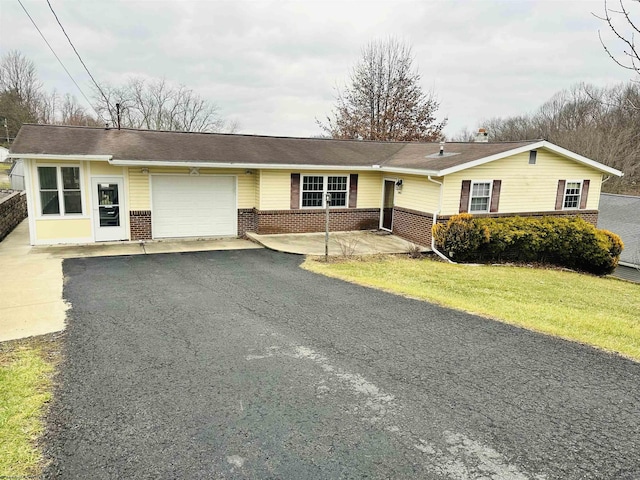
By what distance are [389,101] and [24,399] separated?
106 ft

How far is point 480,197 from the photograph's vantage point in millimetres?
14430

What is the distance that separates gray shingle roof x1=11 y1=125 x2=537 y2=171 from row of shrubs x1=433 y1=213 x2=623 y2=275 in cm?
215

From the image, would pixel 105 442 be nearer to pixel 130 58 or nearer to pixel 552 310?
pixel 552 310

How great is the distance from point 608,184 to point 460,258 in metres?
27.1

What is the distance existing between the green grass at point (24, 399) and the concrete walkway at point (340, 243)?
777 cm

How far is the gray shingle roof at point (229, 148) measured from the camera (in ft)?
42.1

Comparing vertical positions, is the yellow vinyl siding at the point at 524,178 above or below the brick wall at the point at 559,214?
above

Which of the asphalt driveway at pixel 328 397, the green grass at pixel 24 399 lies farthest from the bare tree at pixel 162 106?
the green grass at pixel 24 399

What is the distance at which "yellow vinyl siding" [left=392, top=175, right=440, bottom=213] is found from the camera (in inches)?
549

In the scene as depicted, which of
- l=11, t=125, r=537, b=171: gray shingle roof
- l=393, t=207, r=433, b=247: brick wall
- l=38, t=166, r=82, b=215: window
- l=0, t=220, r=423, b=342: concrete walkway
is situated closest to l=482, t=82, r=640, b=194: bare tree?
l=11, t=125, r=537, b=171: gray shingle roof

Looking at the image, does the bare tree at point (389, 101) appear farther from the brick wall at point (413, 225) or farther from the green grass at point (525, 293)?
the green grass at point (525, 293)

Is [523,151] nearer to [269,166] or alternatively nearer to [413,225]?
[413,225]

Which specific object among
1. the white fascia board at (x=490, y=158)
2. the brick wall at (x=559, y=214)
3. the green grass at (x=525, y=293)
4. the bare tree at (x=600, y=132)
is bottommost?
the green grass at (x=525, y=293)

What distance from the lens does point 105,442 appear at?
3.54 meters
